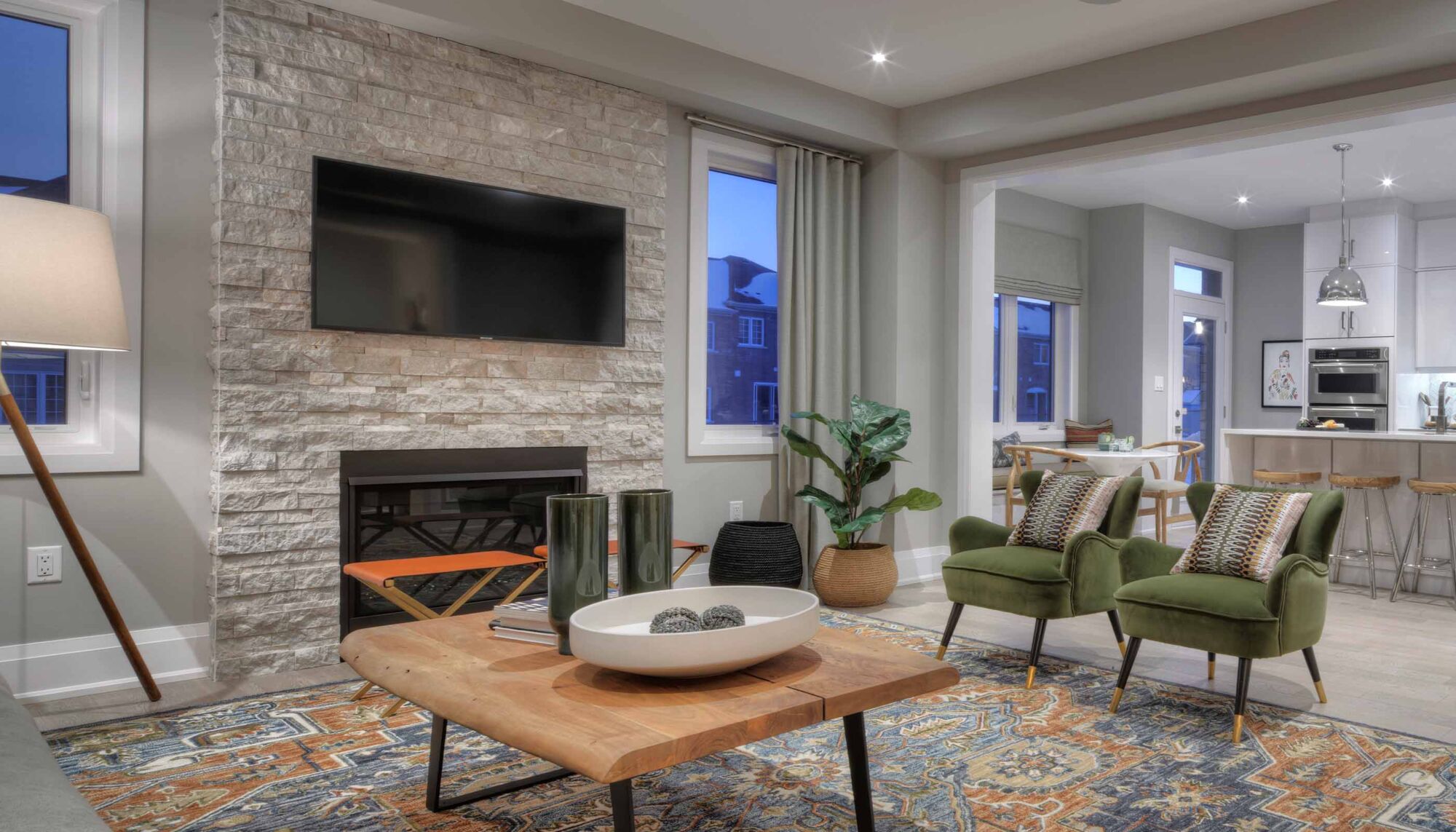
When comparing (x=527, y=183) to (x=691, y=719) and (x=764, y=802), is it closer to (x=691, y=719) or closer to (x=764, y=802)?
(x=764, y=802)

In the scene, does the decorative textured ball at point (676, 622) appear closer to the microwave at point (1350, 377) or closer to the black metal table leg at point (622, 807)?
the black metal table leg at point (622, 807)

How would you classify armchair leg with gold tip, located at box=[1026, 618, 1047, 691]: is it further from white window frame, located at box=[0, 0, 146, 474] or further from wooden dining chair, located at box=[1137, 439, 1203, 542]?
white window frame, located at box=[0, 0, 146, 474]

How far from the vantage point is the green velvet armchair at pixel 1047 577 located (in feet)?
11.3

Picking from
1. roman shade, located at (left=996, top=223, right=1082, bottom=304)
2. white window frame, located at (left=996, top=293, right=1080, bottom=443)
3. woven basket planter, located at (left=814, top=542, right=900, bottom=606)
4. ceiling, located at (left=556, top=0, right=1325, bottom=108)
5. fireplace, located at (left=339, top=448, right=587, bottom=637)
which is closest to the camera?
fireplace, located at (left=339, top=448, right=587, bottom=637)

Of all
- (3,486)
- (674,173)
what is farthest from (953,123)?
(3,486)

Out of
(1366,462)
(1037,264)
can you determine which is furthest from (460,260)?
(1366,462)

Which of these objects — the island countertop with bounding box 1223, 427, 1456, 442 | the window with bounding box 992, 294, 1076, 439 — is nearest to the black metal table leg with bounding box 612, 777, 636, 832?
the island countertop with bounding box 1223, 427, 1456, 442

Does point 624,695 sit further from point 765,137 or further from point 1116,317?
point 1116,317

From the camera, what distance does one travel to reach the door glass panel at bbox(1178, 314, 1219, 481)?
335 inches

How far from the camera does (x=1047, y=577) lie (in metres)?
3.43

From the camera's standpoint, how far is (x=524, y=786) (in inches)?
96.0

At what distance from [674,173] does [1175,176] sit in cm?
407

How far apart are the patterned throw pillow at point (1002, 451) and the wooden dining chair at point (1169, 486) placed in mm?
895

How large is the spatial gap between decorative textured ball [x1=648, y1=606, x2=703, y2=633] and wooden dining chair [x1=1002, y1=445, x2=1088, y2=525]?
14.9 feet
